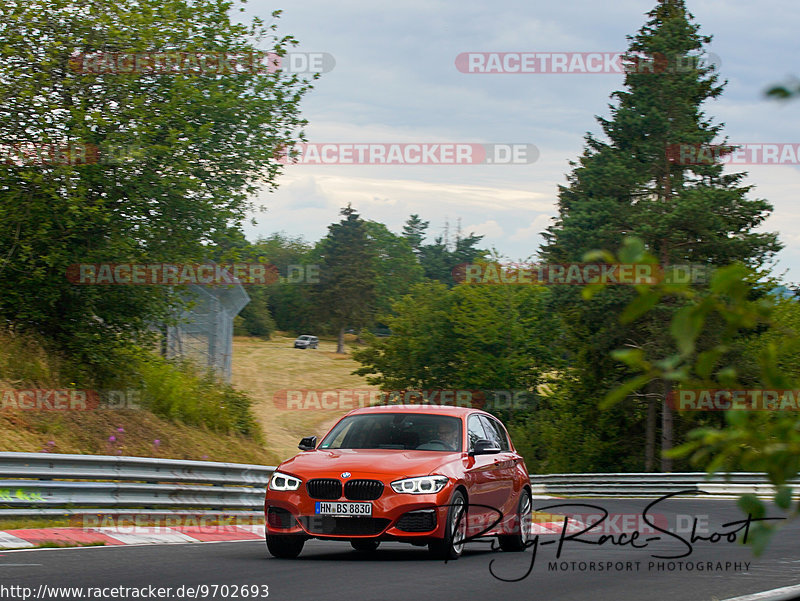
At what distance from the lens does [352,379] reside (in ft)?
300

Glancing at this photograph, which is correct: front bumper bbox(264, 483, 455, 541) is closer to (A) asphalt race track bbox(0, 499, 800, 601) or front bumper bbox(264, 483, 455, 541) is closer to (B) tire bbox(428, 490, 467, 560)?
(B) tire bbox(428, 490, 467, 560)

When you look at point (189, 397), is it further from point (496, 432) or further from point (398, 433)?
point (398, 433)

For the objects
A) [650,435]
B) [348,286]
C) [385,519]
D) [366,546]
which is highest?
[348,286]

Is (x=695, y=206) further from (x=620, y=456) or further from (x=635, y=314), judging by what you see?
(x=635, y=314)

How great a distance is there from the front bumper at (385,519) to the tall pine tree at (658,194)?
30.5 m

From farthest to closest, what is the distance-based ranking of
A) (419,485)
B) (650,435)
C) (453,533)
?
(650,435)
(453,533)
(419,485)

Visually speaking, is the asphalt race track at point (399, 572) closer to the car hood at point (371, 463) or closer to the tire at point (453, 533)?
the tire at point (453, 533)

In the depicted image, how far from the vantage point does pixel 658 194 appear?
44.4m

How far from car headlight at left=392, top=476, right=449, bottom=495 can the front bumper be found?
4 cm

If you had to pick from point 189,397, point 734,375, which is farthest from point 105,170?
point 734,375

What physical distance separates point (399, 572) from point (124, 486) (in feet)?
20.5

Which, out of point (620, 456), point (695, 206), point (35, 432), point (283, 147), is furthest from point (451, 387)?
point (35, 432)

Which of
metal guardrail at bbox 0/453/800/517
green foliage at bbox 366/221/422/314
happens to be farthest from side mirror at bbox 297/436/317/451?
green foliage at bbox 366/221/422/314

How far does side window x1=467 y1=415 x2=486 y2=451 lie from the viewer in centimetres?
1173
